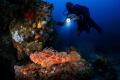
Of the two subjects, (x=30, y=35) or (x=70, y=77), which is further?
(x=30, y=35)

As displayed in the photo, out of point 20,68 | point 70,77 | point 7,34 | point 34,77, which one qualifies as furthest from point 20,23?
point 70,77

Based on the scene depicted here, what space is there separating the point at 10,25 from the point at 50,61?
255 centimetres

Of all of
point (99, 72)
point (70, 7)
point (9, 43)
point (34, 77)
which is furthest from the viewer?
point (70, 7)

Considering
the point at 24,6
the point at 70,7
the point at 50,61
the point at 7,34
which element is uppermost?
the point at 70,7

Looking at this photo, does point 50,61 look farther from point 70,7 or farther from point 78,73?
point 70,7

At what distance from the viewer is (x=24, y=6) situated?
5.25 m

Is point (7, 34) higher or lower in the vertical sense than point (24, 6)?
lower

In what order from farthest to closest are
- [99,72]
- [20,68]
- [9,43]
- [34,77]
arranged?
Result: [9,43] < [99,72] < [20,68] < [34,77]

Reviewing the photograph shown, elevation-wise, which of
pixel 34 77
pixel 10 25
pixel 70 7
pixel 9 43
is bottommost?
pixel 34 77

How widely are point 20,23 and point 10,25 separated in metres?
0.44

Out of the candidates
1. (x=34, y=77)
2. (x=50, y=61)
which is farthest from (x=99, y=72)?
(x=34, y=77)

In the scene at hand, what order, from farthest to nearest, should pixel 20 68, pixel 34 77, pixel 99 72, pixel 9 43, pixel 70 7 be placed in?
pixel 70 7 < pixel 9 43 < pixel 99 72 < pixel 20 68 < pixel 34 77

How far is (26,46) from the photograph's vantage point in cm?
543

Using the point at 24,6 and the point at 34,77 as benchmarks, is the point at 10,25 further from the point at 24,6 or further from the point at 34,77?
the point at 34,77
